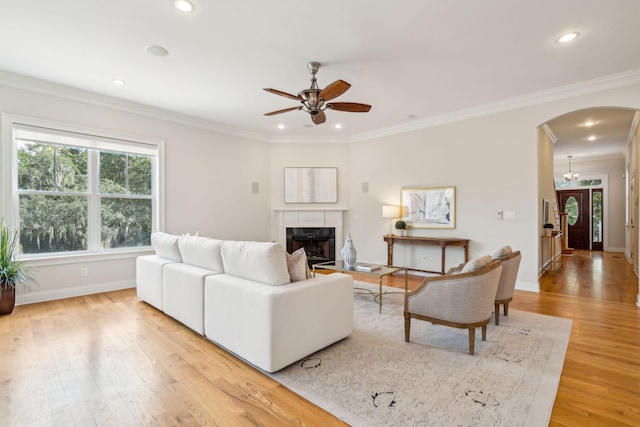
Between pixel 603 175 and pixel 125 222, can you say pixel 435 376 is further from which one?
pixel 603 175

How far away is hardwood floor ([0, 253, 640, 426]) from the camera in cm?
181

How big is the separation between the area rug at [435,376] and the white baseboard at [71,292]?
3.75 meters

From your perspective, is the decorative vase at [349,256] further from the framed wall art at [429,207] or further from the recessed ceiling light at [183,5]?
the recessed ceiling light at [183,5]

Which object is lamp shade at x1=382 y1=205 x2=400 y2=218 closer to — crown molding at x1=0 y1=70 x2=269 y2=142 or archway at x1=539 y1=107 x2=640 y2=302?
crown molding at x1=0 y1=70 x2=269 y2=142

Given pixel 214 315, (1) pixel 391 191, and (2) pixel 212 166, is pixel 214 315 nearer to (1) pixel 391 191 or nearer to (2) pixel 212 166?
(2) pixel 212 166

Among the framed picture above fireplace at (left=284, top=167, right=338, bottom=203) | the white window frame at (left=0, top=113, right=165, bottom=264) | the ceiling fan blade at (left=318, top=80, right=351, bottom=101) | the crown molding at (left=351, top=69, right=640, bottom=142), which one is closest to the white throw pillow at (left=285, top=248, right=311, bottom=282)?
the ceiling fan blade at (left=318, top=80, right=351, bottom=101)

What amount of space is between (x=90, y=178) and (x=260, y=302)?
3.93 m

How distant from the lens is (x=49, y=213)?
13.9 feet

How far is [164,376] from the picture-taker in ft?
7.34

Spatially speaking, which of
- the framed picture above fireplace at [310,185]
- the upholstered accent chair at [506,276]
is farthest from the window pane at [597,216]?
the upholstered accent chair at [506,276]

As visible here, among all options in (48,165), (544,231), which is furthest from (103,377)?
(544,231)

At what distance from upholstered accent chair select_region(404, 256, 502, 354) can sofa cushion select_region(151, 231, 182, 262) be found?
2.70 meters

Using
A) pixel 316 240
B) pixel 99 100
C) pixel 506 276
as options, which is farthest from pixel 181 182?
pixel 506 276

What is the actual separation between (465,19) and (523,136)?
2.73 m
